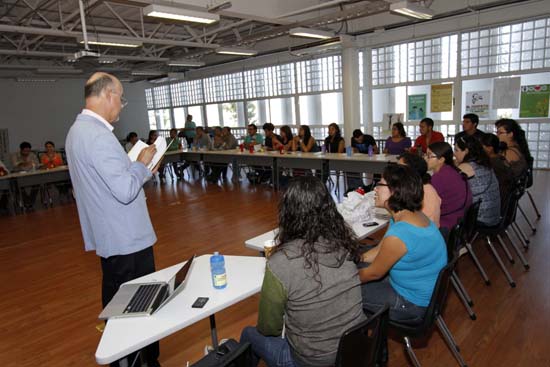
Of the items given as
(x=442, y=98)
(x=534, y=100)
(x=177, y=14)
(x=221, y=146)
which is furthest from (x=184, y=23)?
(x=534, y=100)

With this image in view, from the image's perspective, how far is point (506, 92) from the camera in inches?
311

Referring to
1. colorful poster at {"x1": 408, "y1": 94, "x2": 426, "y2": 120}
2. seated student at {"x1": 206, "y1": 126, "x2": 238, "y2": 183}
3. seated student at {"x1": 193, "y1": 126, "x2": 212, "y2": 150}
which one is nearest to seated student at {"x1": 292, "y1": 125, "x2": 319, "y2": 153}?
seated student at {"x1": 206, "y1": 126, "x2": 238, "y2": 183}

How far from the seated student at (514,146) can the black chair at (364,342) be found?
12.0 feet

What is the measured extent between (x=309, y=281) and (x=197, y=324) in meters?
1.82

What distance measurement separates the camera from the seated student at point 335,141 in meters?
7.40

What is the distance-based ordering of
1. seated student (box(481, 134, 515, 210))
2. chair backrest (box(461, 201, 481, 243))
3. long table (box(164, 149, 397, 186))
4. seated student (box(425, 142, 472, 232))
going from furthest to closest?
long table (box(164, 149, 397, 186)) → seated student (box(481, 134, 515, 210)) → seated student (box(425, 142, 472, 232)) → chair backrest (box(461, 201, 481, 243))

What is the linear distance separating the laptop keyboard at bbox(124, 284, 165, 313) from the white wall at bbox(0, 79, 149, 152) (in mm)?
14551

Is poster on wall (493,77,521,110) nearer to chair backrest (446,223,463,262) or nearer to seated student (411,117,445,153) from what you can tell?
seated student (411,117,445,153)

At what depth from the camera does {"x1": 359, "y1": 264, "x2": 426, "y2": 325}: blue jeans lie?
1.98 m

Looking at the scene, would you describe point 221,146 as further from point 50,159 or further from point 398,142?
point 398,142

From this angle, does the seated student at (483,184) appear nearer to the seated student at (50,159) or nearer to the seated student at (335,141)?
the seated student at (335,141)

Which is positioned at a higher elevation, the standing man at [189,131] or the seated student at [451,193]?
the standing man at [189,131]

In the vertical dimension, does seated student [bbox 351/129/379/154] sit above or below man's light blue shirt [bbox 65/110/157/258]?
below

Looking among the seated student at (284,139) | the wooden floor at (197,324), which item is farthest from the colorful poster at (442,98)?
the seated student at (284,139)
